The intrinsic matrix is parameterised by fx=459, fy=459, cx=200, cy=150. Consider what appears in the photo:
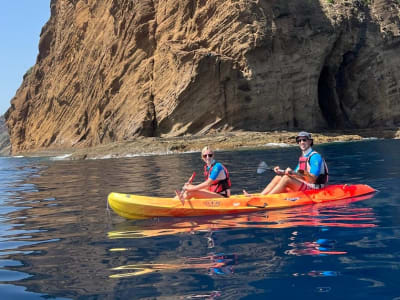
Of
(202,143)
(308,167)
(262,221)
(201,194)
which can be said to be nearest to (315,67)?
(202,143)

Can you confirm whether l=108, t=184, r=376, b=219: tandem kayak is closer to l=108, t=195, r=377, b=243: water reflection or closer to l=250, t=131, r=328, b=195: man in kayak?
l=108, t=195, r=377, b=243: water reflection

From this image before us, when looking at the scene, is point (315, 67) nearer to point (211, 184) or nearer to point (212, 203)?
point (211, 184)

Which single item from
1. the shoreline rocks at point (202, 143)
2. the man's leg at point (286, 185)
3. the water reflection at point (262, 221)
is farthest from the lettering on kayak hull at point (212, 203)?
the shoreline rocks at point (202, 143)

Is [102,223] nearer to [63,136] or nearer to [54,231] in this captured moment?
[54,231]

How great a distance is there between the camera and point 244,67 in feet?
141

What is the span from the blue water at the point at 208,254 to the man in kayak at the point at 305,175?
2.15ft

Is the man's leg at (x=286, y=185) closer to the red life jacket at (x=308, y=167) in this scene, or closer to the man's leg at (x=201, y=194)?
the red life jacket at (x=308, y=167)

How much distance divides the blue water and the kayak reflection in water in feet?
2.08

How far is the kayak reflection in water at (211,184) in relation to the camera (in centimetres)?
948

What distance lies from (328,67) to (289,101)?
7.31 meters

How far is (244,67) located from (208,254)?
38.0m

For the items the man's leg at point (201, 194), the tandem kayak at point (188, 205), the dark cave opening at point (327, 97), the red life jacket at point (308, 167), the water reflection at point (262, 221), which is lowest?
the water reflection at point (262, 221)

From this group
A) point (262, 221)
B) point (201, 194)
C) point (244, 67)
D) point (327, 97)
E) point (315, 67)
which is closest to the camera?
point (262, 221)

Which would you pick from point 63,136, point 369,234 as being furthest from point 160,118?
point 369,234
